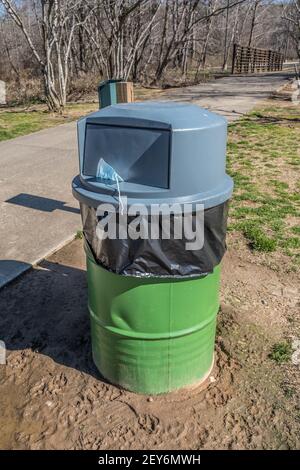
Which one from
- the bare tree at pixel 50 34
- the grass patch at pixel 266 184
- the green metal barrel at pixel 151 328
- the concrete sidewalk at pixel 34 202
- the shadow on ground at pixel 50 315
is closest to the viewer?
the green metal barrel at pixel 151 328

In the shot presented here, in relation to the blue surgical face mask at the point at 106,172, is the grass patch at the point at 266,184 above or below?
below

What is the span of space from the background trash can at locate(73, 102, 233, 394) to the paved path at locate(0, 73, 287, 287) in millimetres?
1703

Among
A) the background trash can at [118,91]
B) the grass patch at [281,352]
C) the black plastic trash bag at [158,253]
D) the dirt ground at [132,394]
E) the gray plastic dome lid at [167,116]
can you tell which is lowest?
the dirt ground at [132,394]

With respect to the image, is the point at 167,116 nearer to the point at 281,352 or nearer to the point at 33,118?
the point at 281,352

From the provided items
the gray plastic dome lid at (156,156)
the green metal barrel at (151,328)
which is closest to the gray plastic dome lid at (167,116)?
the gray plastic dome lid at (156,156)

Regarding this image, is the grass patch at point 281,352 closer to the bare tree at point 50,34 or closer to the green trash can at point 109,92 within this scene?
the green trash can at point 109,92

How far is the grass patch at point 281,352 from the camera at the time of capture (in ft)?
8.74

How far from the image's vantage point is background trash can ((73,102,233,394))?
1843mm

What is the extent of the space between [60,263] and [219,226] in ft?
7.00

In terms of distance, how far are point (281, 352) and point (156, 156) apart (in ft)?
5.53

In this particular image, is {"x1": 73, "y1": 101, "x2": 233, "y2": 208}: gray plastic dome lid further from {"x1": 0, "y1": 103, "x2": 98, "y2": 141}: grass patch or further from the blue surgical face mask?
{"x1": 0, "y1": 103, "x2": 98, "y2": 141}: grass patch

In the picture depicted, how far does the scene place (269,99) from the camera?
15250 millimetres

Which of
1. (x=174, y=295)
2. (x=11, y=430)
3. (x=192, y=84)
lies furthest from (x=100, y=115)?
(x=192, y=84)

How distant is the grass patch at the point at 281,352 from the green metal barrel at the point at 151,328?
0.50m
